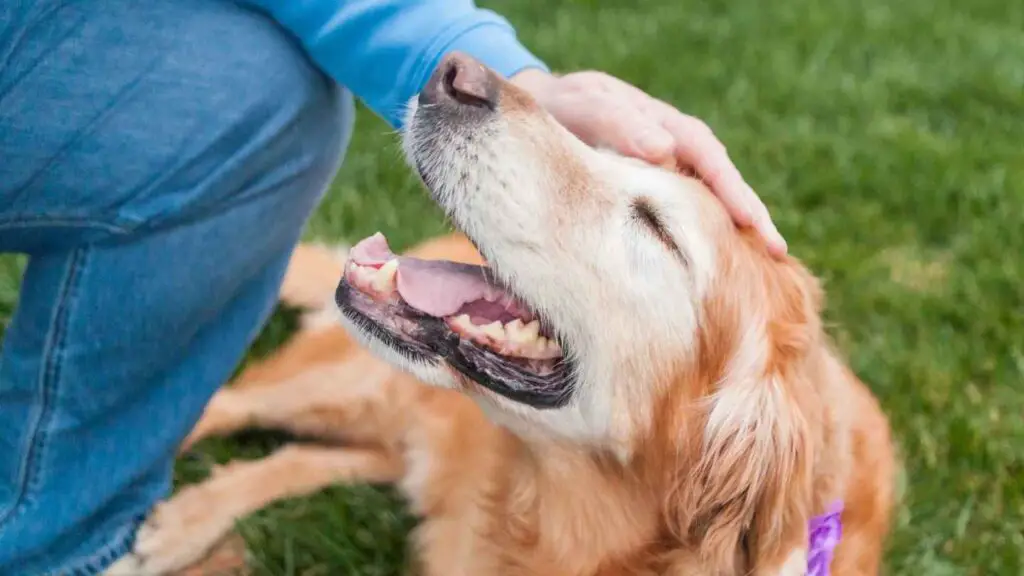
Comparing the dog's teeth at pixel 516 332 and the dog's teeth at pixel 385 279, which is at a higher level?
the dog's teeth at pixel 385 279

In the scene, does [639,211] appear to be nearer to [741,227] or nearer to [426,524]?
[741,227]

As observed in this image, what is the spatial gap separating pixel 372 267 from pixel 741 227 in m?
0.75

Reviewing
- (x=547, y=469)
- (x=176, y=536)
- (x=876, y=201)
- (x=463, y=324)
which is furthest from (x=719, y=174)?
(x=876, y=201)

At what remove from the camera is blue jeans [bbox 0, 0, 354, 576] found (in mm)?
1664

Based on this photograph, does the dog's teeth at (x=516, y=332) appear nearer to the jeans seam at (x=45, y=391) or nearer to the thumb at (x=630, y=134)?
the thumb at (x=630, y=134)

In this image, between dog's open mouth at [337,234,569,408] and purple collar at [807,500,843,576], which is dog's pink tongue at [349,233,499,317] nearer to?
dog's open mouth at [337,234,569,408]

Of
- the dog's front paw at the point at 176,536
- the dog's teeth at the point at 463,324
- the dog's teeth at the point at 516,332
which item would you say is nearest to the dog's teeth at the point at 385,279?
the dog's teeth at the point at 463,324

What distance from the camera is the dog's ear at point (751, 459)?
5.81 feet

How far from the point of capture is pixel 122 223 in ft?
5.76

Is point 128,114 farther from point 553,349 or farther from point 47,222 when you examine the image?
point 553,349

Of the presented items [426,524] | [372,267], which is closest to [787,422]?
[372,267]

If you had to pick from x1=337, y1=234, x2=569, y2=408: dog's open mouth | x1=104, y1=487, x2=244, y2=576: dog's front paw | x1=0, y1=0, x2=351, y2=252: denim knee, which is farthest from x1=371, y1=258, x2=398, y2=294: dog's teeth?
x1=104, y1=487, x2=244, y2=576: dog's front paw

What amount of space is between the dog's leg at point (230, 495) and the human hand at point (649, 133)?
3.86 feet

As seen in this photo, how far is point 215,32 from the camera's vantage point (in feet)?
5.96
